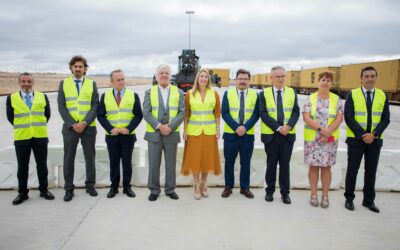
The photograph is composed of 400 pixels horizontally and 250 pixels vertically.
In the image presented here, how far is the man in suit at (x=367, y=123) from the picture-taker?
4.30 metres

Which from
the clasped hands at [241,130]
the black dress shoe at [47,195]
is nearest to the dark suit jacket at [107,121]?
the black dress shoe at [47,195]

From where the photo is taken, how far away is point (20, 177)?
4570 mm

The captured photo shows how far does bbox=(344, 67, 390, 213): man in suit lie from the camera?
14.1 feet

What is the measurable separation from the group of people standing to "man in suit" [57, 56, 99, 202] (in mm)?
13

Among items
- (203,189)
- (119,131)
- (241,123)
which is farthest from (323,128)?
(119,131)

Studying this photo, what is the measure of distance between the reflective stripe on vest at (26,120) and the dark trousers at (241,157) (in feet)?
8.31

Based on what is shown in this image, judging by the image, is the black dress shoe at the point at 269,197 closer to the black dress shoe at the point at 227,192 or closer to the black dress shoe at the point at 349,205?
the black dress shoe at the point at 227,192

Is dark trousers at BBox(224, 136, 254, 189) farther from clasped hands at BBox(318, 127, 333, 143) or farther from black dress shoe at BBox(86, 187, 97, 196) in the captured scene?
black dress shoe at BBox(86, 187, 97, 196)

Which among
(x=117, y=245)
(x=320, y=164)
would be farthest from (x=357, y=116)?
(x=117, y=245)

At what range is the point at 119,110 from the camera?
477cm

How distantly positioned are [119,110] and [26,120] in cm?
120

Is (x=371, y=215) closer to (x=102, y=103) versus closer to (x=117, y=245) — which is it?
(x=117, y=245)

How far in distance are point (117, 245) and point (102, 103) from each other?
2.17 metres

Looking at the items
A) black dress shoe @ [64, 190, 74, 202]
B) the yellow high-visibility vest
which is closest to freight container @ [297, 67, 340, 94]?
the yellow high-visibility vest
